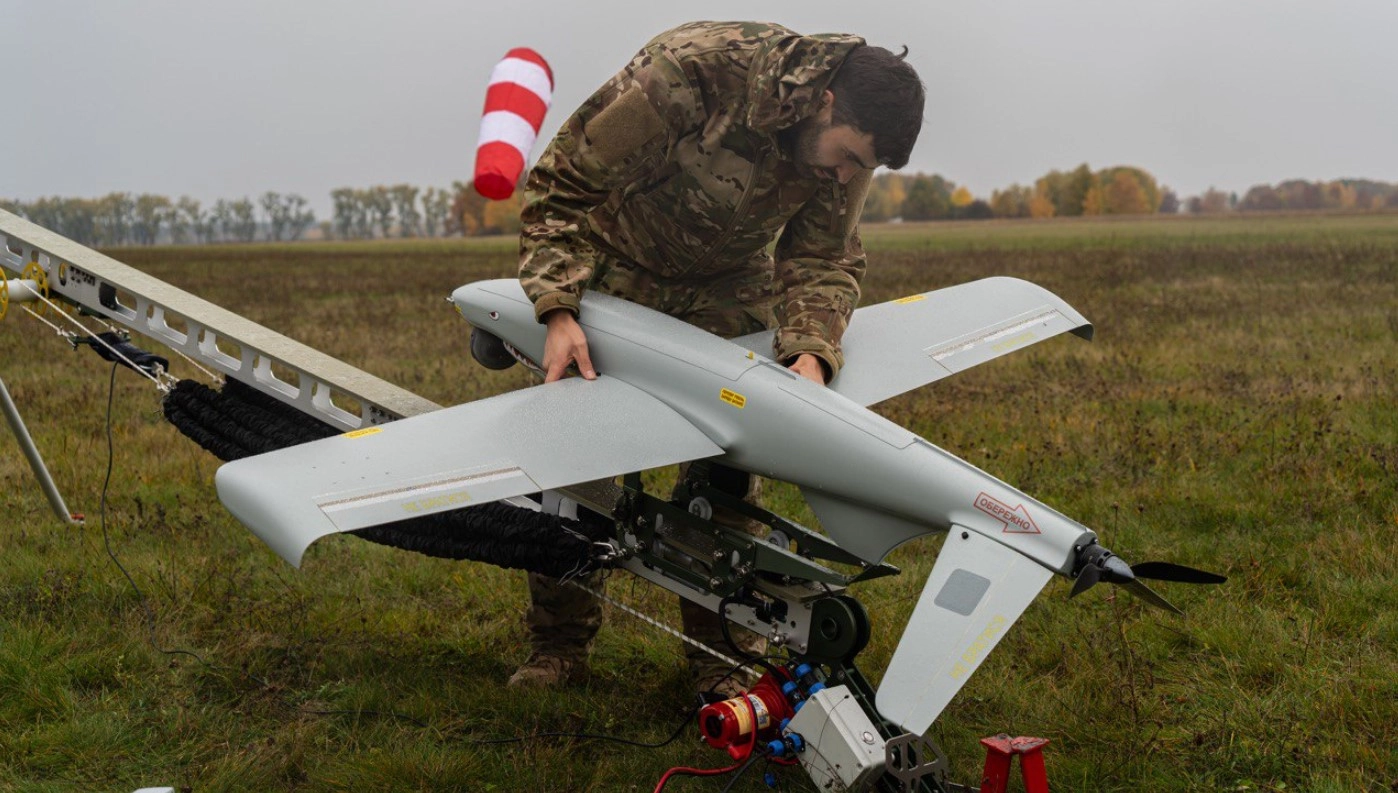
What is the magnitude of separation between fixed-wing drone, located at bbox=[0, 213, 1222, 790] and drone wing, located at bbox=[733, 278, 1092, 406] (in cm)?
1

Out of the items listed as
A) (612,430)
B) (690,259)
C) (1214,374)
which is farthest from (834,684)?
(1214,374)

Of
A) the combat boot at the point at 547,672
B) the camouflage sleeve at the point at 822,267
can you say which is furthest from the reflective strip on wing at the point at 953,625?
the combat boot at the point at 547,672

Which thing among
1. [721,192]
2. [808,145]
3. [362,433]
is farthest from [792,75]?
[362,433]

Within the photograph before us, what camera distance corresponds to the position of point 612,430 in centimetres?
404

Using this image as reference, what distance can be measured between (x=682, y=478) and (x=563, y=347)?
0.79 metres

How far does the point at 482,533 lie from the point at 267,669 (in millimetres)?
1678

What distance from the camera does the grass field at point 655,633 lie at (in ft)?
14.8

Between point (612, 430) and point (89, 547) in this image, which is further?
point (89, 547)

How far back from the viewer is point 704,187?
4.61 meters

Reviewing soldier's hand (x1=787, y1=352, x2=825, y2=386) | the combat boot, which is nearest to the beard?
soldier's hand (x1=787, y1=352, x2=825, y2=386)

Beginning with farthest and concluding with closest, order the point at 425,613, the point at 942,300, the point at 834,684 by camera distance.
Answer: the point at 425,613, the point at 942,300, the point at 834,684

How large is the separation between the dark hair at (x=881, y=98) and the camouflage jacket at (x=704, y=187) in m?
0.08

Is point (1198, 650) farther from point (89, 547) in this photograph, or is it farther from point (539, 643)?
point (89, 547)

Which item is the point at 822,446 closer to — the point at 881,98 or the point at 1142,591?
the point at 1142,591
